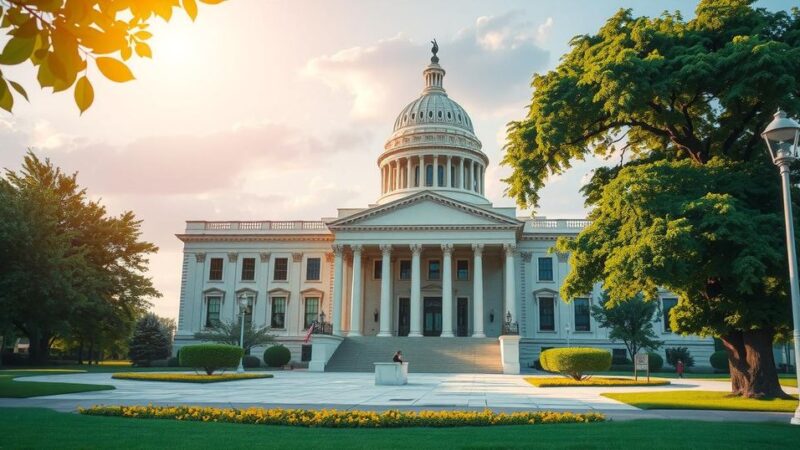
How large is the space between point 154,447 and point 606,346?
167 feet

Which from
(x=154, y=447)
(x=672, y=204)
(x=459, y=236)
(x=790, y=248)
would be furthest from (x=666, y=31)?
(x=459, y=236)

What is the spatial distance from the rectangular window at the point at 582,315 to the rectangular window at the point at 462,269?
33.3ft

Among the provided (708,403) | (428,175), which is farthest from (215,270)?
(708,403)

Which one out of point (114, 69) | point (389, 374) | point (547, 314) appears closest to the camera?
point (114, 69)

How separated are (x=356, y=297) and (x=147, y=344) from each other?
18144mm

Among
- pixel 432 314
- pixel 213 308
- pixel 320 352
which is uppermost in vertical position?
pixel 213 308

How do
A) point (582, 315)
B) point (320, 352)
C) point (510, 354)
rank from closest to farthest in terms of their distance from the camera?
point (510, 354) → point (320, 352) → point (582, 315)

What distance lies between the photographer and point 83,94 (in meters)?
3.21

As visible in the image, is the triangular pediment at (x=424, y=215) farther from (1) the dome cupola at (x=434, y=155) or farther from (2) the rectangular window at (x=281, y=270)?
(1) the dome cupola at (x=434, y=155)

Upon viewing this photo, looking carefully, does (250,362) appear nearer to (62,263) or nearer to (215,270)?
(215,270)

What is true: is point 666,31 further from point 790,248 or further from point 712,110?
point 790,248

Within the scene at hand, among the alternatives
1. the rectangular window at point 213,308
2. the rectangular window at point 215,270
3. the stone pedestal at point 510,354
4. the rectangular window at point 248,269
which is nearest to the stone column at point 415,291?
the stone pedestal at point 510,354

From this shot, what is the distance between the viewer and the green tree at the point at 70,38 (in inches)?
123

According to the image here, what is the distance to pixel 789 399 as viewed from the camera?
1900 cm
